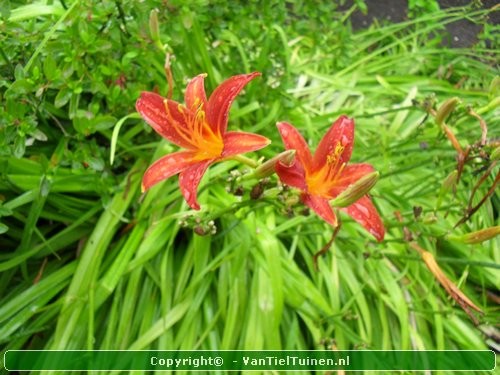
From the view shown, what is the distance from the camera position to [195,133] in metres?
0.77

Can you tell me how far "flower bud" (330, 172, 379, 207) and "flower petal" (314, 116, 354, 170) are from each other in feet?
0.28

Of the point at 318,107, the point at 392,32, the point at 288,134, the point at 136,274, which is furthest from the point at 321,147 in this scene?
the point at 392,32

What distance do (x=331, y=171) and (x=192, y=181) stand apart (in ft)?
0.75

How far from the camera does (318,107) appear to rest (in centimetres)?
173

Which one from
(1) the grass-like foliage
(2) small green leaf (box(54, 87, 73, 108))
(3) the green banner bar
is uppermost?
(2) small green leaf (box(54, 87, 73, 108))

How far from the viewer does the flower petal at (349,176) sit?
0.81m

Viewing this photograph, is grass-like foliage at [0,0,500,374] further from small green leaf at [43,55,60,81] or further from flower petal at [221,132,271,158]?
flower petal at [221,132,271,158]

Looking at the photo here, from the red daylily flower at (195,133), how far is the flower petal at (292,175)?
4cm

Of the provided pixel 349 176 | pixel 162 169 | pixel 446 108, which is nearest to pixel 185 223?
pixel 162 169

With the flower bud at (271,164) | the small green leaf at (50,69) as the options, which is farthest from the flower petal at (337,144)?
the small green leaf at (50,69)

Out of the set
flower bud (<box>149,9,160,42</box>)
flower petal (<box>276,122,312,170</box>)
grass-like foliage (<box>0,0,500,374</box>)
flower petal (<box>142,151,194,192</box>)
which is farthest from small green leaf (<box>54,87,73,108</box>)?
flower petal (<box>276,122,312,170</box>)

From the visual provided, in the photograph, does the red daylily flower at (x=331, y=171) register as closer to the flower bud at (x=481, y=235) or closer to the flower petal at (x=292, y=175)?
the flower petal at (x=292, y=175)

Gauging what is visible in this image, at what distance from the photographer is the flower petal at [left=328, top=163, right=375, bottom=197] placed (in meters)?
0.81

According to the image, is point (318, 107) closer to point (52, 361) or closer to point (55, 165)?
point (55, 165)
